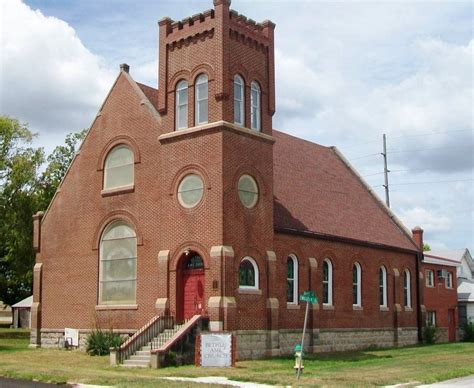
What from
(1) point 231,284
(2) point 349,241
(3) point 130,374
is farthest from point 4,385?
(2) point 349,241

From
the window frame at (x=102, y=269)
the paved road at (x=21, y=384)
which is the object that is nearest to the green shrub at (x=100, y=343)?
the window frame at (x=102, y=269)

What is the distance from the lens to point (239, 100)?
28000 mm

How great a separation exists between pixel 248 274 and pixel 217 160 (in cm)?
448

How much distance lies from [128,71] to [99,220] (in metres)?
6.63

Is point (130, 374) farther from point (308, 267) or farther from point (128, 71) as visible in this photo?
point (128, 71)

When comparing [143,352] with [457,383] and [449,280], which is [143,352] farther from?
[449,280]

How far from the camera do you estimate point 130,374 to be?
2134 cm

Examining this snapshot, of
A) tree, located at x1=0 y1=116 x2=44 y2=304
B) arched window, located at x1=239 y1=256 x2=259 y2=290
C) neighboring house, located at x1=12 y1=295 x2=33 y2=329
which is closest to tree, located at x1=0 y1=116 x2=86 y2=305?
tree, located at x1=0 y1=116 x2=44 y2=304

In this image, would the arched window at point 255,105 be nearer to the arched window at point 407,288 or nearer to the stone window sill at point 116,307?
the stone window sill at point 116,307

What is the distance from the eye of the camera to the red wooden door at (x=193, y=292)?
2664 centimetres

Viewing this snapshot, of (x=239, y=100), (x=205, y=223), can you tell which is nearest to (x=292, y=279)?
(x=205, y=223)

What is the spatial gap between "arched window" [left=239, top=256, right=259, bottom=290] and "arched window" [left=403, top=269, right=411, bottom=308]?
1435 centimetres

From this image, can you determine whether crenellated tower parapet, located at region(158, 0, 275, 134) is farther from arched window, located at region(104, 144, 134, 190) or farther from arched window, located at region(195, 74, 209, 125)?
arched window, located at region(104, 144, 134, 190)

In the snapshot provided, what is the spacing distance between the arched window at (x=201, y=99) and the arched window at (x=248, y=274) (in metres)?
5.52
